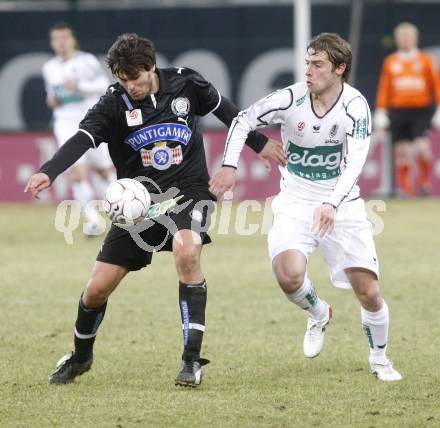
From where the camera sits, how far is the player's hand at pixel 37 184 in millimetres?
6252

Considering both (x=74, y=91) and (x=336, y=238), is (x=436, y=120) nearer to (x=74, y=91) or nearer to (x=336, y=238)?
(x=74, y=91)

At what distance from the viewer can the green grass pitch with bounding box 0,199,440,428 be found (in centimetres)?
594

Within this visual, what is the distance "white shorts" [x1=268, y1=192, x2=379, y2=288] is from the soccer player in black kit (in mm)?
433

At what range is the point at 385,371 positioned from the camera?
6.75m

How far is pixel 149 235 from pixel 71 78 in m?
8.05

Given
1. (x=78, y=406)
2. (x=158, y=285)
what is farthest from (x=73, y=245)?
(x=78, y=406)

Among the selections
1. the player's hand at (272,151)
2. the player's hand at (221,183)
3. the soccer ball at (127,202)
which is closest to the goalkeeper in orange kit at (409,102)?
the player's hand at (272,151)

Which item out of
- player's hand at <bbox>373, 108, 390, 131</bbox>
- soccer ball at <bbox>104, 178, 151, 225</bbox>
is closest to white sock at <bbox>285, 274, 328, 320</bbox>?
soccer ball at <bbox>104, 178, 151, 225</bbox>

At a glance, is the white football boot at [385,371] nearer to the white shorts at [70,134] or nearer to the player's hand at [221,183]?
the player's hand at [221,183]

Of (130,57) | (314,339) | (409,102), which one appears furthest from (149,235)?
(409,102)

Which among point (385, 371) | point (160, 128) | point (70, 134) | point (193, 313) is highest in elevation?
point (160, 128)

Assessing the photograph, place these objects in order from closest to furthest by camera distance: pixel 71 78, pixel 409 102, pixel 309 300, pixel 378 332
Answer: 1. pixel 378 332
2. pixel 309 300
3. pixel 71 78
4. pixel 409 102

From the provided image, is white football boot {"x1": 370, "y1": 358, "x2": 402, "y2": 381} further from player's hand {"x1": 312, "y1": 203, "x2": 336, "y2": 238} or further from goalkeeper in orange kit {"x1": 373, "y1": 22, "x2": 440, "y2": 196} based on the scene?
goalkeeper in orange kit {"x1": 373, "y1": 22, "x2": 440, "y2": 196}

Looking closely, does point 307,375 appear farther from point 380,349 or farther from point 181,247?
point 181,247
